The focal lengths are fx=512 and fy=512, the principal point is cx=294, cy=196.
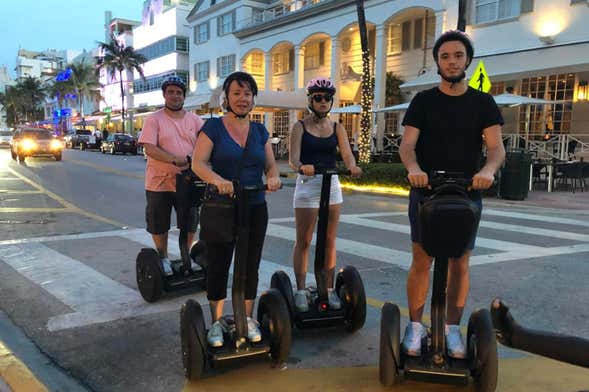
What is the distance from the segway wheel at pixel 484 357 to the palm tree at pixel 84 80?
74.0 m

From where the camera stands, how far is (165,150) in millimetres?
4840

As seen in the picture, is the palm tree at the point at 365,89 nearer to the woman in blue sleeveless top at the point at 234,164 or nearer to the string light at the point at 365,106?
the string light at the point at 365,106

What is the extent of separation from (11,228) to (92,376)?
19.6 feet

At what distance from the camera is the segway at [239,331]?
3.10 meters

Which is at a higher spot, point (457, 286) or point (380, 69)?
point (380, 69)

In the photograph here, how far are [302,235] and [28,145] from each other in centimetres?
2437

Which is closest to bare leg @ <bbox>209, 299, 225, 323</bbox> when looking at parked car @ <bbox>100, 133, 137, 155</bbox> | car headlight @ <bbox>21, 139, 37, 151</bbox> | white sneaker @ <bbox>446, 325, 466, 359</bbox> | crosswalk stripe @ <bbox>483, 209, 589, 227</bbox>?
white sneaker @ <bbox>446, 325, 466, 359</bbox>

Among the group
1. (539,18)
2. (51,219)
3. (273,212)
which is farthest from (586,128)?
(51,219)

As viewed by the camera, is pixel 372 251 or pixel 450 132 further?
pixel 372 251

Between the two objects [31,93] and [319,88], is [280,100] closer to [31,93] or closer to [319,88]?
[319,88]

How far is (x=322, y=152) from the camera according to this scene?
3928 mm

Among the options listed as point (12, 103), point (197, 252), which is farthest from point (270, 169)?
point (12, 103)

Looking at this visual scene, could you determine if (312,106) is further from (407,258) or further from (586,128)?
(586,128)

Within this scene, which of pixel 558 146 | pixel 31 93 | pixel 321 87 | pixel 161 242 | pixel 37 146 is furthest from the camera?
pixel 31 93
